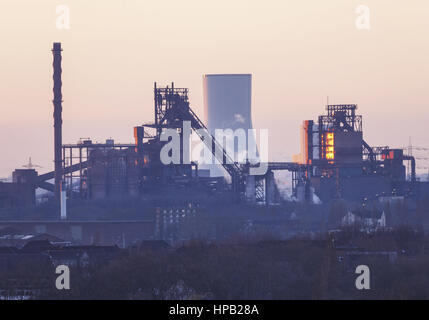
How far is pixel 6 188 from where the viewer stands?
77312 mm

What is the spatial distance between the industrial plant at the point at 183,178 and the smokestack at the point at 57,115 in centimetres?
6

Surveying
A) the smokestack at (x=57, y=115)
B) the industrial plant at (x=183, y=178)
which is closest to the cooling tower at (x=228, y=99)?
the industrial plant at (x=183, y=178)

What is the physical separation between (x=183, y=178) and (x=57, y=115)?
8.57 metres

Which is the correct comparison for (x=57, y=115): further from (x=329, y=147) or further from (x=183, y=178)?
(x=329, y=147)

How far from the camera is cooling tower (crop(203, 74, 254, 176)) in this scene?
89.8m

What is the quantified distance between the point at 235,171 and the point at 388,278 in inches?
1553

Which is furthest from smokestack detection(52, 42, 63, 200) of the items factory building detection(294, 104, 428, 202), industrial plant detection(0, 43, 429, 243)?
factory building detection(294, 104, 428, 202)

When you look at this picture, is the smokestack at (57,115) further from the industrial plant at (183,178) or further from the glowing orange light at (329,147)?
the glowing orange light at (329,147)

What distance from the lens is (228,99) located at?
90.1 meters

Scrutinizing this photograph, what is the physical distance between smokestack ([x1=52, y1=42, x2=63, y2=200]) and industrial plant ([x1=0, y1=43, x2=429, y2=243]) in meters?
0.06
